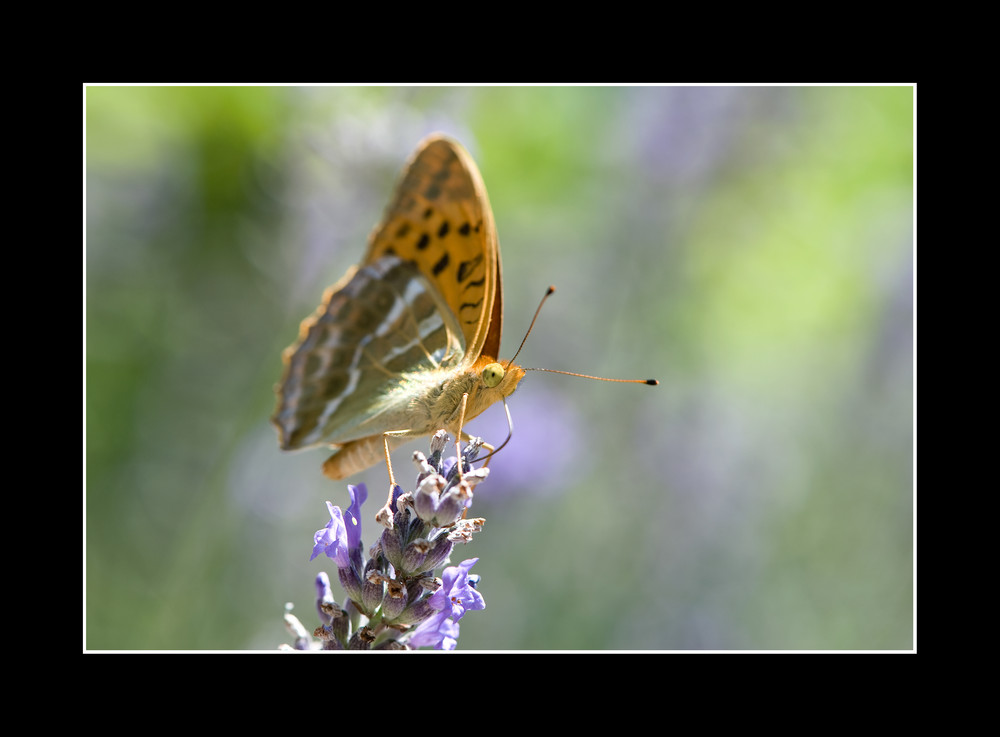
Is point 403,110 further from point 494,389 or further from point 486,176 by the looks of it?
point 494,389

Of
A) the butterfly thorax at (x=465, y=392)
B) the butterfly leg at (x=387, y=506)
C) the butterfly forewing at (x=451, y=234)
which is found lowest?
the butterfly leg at (x=387, y=506)

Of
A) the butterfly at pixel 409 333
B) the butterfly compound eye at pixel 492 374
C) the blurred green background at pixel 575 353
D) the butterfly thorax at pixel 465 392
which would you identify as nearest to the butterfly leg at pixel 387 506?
the butterfly at pixel 409 333

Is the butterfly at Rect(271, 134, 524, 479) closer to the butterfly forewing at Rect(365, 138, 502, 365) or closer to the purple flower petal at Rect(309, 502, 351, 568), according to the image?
the butterfly forewing at Rect(365, 138, 502, 365)

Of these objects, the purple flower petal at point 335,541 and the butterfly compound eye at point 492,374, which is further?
the butterfly compound eye at point 492,374

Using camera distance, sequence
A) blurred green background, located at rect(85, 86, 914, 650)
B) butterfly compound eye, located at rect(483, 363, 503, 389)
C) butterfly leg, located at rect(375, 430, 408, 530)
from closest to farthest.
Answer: butterfly leg, located at rect(375, 430, 408, 530), butterfly compound eye, located at rect(483, 363, 503, 389), blurred green background, located at rect(85, 86, 914, 650)

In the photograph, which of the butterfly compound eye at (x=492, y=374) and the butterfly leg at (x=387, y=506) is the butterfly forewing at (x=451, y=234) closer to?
the butterfly compound eye at (x=492, y=374)

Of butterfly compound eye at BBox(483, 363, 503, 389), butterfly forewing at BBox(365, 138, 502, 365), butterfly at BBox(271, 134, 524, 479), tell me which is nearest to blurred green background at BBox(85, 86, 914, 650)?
butterfly at BBox(271, 134, 524, 479)
